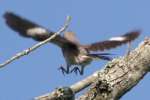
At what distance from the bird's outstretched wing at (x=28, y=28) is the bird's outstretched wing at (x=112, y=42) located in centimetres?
23

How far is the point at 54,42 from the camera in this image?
3602 millimetres

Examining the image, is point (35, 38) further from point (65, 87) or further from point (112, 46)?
point (65, 87)

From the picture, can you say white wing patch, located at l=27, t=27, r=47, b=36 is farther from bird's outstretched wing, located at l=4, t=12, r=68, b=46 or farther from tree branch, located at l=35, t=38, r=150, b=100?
tree branch, located at l=35, t=38, r=150, b=100

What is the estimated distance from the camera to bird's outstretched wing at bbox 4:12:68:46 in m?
3.55

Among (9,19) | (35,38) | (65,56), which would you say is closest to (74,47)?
(65,56)

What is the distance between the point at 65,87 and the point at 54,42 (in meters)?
0.84

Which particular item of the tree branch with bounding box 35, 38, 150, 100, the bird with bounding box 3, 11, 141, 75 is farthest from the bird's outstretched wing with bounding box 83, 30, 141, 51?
the tree branch with bounding box 35, 38, 150, 100

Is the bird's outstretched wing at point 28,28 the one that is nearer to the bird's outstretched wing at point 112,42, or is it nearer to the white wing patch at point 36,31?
the white wing patch at point 36,31

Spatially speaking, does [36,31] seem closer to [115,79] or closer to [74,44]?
[74,44]

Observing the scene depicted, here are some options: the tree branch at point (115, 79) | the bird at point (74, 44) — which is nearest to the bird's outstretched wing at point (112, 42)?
the bird at point (74, 44)

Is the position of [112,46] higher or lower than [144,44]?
higher

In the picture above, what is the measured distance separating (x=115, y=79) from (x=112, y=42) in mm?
909

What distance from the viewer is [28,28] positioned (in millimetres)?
3924

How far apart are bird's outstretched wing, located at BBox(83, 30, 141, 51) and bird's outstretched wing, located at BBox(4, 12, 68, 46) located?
23cm
